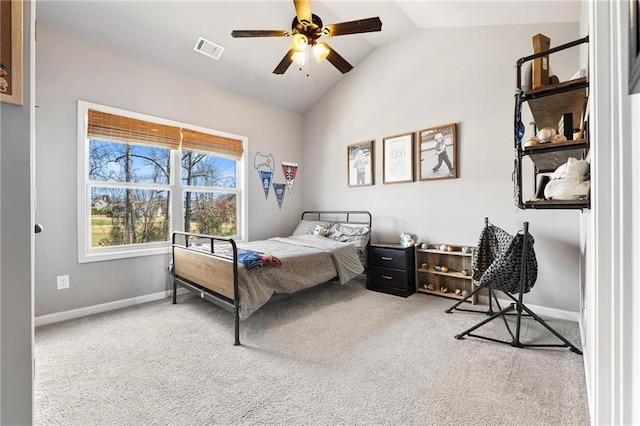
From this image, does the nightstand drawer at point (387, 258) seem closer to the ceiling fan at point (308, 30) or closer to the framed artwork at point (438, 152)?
the framed artwork at point (438, 152)

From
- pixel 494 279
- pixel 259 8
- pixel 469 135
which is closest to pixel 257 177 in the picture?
pixel 259 8

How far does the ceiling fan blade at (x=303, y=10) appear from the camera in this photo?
214 cm

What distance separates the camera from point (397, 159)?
3.80 meters

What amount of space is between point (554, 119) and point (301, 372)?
92.1 inches

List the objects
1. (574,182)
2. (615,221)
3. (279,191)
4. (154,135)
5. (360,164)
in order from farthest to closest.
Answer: (279,191) → (360,164) → (154,135) → (574,182) → (615,221)

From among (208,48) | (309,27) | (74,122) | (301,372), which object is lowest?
(301,372)

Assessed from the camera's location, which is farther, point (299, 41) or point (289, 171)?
point (289, 171)

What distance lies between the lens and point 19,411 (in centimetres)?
78

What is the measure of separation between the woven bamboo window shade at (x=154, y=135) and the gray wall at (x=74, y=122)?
14 centimetres

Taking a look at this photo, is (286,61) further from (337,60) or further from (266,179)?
(266,179)

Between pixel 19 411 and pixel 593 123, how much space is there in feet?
6.09

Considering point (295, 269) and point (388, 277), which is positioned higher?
point (295, 269)

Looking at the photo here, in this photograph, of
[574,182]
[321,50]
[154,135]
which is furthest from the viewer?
[154,135]

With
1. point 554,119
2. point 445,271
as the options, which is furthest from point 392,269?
point 554,119
